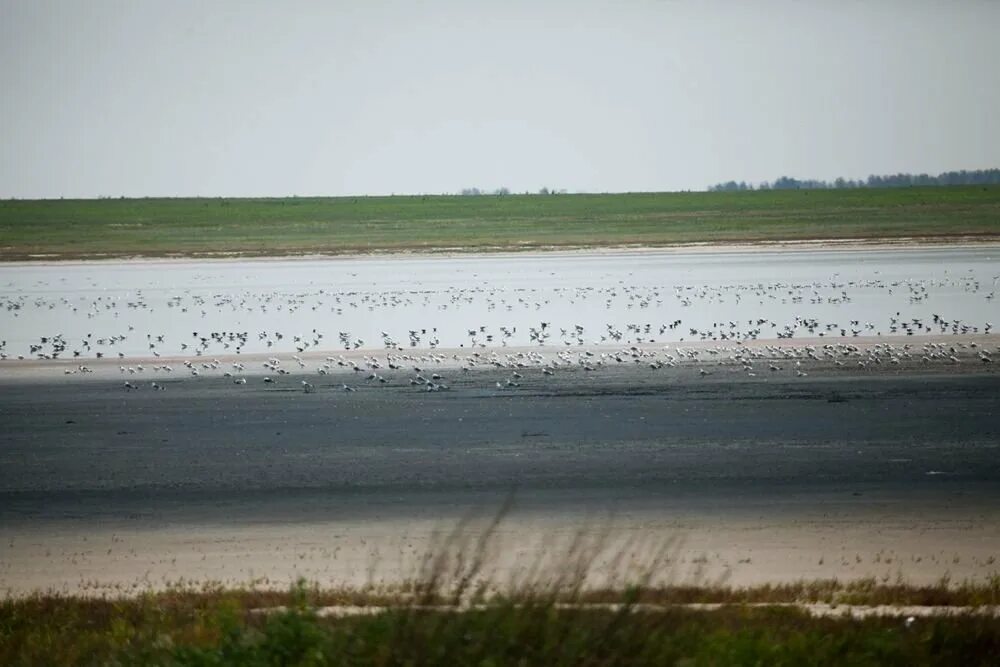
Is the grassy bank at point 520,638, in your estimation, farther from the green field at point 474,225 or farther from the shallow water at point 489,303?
the green field at point 474,225

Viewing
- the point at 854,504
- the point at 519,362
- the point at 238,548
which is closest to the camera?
the point at 238,548

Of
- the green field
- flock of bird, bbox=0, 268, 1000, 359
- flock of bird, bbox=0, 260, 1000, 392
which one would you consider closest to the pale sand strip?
flock of bird, bbox=0, 260, 1000, 392

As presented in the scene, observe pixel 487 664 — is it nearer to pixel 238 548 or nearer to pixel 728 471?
pixel 238 548

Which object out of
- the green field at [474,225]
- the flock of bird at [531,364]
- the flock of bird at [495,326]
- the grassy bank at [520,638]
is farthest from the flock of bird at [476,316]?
the green field at [474,225]

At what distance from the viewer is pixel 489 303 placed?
46.4m

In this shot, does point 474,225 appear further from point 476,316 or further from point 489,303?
point 476,316

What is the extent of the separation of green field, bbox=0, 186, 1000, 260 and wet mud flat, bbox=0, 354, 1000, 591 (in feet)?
207

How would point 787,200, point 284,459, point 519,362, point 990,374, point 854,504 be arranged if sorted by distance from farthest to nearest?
point 787,200 < point 519,362 < point 990,374 < point 284,459 < point 854,504

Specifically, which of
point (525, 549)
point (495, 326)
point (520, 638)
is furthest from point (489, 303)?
point (520, 638)

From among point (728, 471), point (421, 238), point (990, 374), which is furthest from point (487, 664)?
point (421, 238)

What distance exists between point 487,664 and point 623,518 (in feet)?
25.9

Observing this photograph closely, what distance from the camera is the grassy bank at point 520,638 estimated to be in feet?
25.8

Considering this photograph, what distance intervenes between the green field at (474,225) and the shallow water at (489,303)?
16.5m

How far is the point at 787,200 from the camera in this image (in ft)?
474
